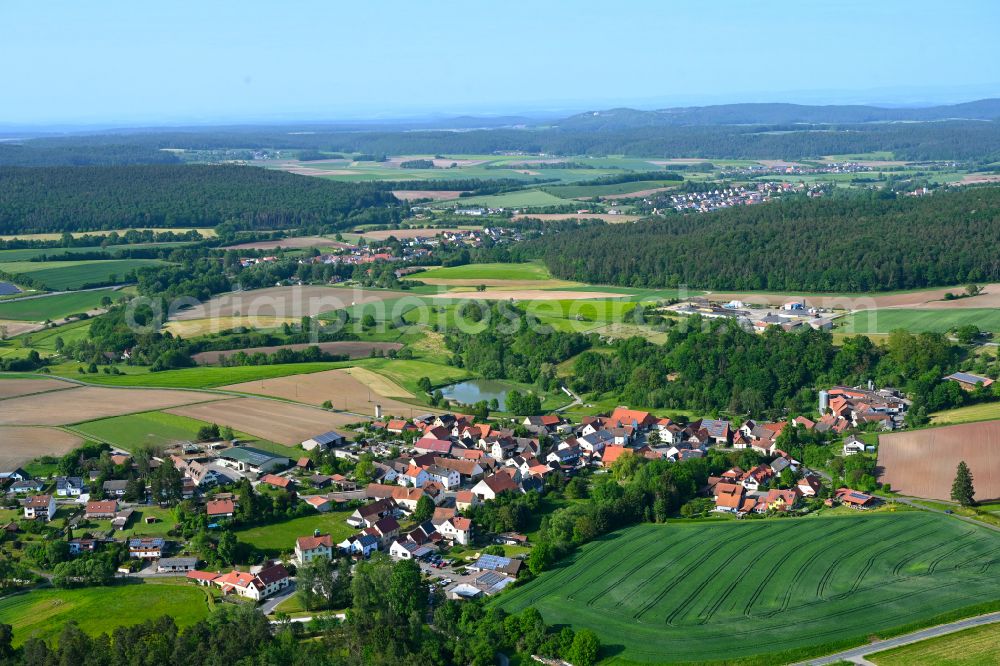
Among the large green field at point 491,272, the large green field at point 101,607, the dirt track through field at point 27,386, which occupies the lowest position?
the large green field at point 101,607

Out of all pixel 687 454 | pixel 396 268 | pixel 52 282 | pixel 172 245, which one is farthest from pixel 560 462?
pixel 172 245

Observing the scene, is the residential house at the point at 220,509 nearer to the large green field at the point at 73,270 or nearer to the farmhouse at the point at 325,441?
the farmhouse at the point at 325,441

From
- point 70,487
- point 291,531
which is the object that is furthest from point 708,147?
point 291,531

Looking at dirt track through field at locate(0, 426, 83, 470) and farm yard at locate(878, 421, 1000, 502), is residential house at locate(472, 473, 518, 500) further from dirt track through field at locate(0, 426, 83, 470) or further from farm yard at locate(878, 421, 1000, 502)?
dirt track through field at locate(0, 426, 83, 470)

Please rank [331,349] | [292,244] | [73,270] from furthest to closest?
[292,244], [73,270], [331,349]

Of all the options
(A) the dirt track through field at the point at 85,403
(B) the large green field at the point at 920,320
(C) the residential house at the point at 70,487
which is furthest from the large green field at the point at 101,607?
(B) the large green field at the point at 920,320

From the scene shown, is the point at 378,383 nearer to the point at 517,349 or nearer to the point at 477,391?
the point at 477,391

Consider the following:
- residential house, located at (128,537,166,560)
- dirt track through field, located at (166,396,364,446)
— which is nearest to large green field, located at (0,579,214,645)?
residential house, located at (128,537,166,560)
